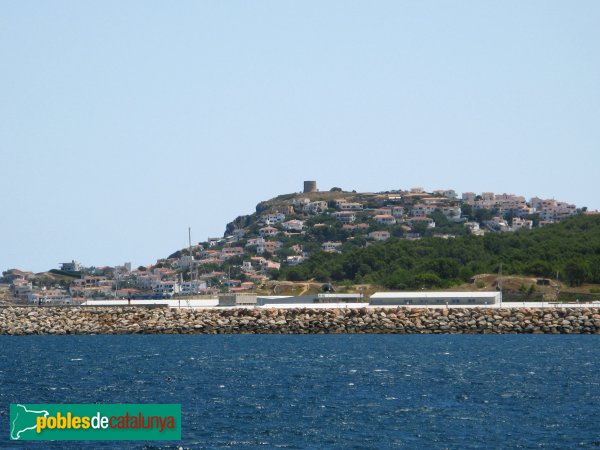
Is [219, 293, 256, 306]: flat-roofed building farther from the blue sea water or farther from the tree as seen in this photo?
the tree

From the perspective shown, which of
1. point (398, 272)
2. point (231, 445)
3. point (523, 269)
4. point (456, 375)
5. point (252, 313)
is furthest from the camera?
point (398, 272)

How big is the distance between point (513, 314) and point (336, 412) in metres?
43.0

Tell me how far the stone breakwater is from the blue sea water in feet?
5.73

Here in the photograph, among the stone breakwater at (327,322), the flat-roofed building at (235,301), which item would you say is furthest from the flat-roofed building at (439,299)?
the flat-roofed building at (235,301)

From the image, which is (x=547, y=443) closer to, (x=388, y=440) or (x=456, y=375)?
(x=388, y=440)

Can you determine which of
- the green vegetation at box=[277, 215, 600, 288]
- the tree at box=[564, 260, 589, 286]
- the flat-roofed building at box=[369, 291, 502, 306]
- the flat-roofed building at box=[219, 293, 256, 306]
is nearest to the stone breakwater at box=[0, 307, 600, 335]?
the flat-roofed building at box=[369, 291, 502, 306]

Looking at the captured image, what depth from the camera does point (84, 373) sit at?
191 feet

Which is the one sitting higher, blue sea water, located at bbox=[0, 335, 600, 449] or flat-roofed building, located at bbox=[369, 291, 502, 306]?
flat-roofed building, located at bbox=[369, 291, 502, 306]

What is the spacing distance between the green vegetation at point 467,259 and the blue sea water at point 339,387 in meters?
36.3

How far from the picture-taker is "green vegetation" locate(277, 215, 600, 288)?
115562 mm

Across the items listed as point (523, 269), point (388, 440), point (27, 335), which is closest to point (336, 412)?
point (388, 440)

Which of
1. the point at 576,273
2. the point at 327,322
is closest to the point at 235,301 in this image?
the point at 327,322

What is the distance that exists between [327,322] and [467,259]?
185 feet

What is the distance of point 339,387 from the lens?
166 feet
